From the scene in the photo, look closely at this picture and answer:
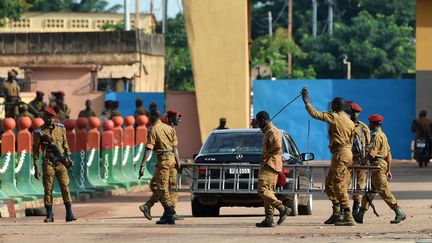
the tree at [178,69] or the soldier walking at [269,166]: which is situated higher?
the tree at [178,69]

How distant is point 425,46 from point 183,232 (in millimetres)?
23460

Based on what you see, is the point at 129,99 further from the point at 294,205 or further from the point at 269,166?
the point at 269,166

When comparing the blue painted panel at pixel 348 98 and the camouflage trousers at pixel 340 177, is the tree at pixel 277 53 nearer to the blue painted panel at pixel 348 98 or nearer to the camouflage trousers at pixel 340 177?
the blue painted panel at pixel 348 98

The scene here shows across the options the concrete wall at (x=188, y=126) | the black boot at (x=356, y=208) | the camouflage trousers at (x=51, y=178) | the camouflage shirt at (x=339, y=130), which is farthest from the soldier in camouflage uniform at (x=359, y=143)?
the concrete wall at (x=188, y=126)

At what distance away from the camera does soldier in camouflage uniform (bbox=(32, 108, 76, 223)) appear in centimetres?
2280

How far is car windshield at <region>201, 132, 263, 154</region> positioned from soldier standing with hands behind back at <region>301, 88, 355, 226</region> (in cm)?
275

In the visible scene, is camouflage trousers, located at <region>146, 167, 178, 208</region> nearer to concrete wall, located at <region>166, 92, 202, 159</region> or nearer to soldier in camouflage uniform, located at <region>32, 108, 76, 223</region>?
soldier in camouflage uniform, located at <region>32, 108, 76, 223</region>

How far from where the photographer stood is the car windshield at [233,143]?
23.6 meters

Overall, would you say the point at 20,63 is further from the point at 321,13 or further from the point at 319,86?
the point at 321,13

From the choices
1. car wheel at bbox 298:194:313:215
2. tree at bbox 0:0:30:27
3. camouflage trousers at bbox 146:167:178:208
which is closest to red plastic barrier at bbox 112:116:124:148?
car wheel at bbox 298:194:313:215

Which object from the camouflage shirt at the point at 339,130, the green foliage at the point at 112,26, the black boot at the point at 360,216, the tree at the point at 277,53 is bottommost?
the black boot at the point at 360,216

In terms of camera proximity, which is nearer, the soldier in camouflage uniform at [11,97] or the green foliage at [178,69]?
the soldier in camouflage uniform at [11,97]

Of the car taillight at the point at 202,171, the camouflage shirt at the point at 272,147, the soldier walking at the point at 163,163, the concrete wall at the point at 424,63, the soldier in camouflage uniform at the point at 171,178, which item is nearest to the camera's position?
the camouflage shirt at the point at 272,147

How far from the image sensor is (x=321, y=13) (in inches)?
4181
